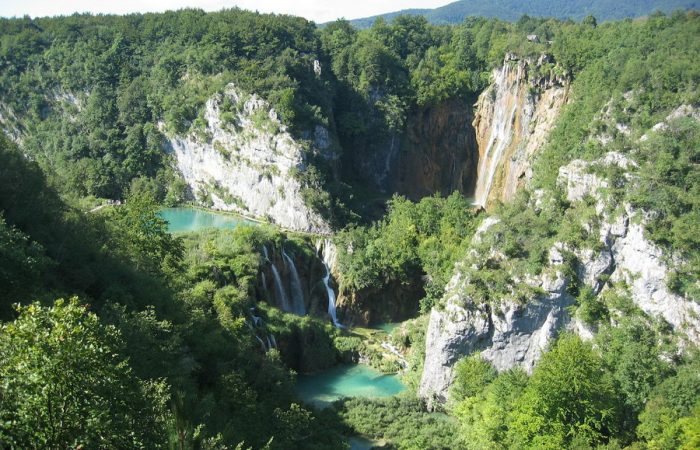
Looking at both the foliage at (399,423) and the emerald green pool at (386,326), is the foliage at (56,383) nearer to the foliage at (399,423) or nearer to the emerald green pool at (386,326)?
the foliage at (399,423)

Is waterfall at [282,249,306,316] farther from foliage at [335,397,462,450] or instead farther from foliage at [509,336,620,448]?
foliage at [509,336,620,448]

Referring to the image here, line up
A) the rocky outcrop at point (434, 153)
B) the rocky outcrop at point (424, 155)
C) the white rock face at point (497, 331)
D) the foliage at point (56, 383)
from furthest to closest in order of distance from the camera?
the rocky outcrop at point (434, 153) → the rocky outcrop at point (424, 155) → the white rock face at point (497, 331) → the foliage at point (56, 383)

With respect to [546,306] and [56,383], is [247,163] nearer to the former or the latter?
[546,306]

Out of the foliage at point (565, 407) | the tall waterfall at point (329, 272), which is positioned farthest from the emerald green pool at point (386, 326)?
the foliage at point (565, 407)

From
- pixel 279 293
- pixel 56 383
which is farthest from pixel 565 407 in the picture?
pixel 279 293

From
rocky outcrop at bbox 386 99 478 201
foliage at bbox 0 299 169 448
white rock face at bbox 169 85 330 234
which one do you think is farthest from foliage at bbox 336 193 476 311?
foliage at bbox 0 299 169 448
